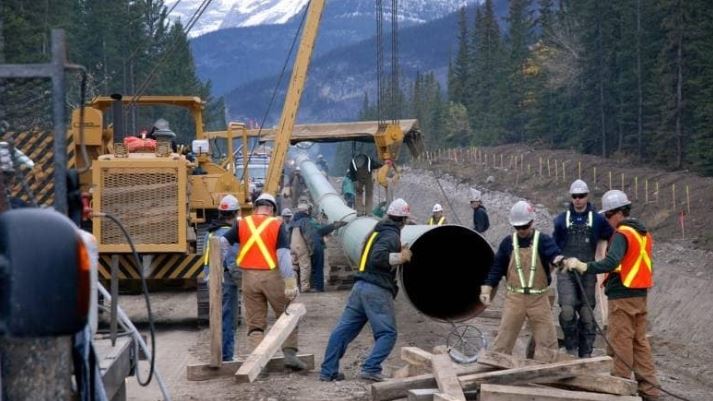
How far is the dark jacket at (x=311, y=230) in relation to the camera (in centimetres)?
2103

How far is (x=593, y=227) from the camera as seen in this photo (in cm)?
1240

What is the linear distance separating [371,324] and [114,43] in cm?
4989

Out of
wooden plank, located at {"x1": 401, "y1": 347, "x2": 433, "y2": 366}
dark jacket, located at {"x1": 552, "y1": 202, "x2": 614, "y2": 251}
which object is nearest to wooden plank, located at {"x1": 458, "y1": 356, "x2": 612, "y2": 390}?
wooden plank, located at {"x1": 401, "y1": 347, "x2": 433, "y2": 366}

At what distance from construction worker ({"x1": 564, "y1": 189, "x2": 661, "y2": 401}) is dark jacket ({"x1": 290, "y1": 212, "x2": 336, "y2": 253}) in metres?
10.5

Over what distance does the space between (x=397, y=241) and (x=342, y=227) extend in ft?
37.0

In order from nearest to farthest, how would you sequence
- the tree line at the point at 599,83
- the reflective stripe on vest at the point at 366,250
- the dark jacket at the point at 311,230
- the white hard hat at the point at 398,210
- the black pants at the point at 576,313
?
the reflective stripe on vest at the point at 366,250 → the white hard hat at the point at 398,210 → the black pants at the point at 576,313 → the dark jacket at the point at 311,230 → the tree line at the point at 599,83

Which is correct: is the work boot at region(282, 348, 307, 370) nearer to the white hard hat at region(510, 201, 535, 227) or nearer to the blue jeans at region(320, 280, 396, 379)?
the blue jeans at region(320, 280, 396, 379)

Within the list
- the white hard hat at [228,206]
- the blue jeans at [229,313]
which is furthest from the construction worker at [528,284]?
the white hard hat at [228,206]

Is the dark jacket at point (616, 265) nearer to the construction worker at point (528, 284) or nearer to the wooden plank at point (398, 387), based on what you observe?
the construction worker at point (528, 284)

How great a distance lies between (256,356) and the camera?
10.8 m

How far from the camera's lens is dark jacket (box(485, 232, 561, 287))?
35.8 ft

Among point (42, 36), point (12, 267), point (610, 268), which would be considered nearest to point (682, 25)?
point (42, 36)

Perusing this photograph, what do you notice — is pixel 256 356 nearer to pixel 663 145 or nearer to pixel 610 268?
pixel 610 268

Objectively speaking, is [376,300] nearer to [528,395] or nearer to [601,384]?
[528,395]
